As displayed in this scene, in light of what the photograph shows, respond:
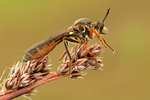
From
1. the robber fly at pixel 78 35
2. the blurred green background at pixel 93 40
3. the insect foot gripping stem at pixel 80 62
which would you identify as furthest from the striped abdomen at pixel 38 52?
the blurred green background at pixel 93 40

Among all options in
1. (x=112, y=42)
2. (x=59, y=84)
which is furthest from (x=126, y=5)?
(x=59, y=84)

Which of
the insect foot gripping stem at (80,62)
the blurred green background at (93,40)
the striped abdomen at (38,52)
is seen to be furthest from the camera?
the blurred green background at (93,40)

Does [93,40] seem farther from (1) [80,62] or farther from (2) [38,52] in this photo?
(1) [80,62]

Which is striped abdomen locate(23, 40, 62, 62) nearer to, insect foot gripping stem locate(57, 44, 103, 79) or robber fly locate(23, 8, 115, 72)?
robber fly locate(23, 8, 115, 72)

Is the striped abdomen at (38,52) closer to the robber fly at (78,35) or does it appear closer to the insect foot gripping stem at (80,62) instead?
the robber fly at (78,35)

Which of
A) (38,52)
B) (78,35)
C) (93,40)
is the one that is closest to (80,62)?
(38,52)

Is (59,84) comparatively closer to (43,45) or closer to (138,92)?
(138,92)
